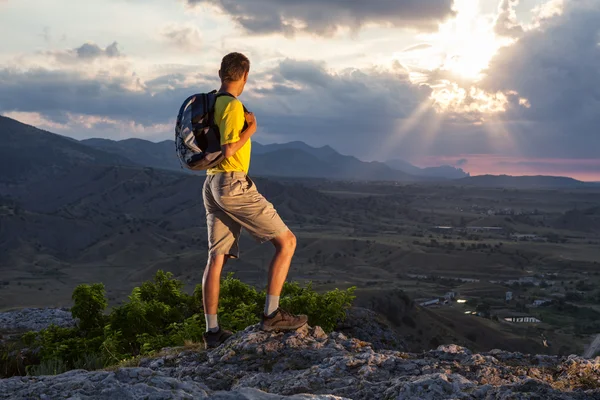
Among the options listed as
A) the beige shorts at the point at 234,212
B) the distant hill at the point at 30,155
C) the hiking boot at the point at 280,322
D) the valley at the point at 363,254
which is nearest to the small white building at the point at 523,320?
the valley at the point at 363,254

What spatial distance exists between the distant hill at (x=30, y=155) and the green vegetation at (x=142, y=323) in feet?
547

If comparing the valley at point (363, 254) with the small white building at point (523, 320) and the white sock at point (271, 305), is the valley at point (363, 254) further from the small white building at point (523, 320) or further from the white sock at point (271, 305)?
the white sock at point (271, 305)

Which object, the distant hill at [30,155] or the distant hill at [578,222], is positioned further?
the distant hill at [30,155]

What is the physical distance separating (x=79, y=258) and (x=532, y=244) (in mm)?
67020

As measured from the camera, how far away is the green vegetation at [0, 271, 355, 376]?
7.29 m

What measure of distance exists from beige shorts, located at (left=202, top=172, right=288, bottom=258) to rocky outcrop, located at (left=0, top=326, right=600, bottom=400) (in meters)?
1.00

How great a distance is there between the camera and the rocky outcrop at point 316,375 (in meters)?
3.88

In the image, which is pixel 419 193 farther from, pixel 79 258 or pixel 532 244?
pixel 79 258

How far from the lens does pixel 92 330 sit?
872cm

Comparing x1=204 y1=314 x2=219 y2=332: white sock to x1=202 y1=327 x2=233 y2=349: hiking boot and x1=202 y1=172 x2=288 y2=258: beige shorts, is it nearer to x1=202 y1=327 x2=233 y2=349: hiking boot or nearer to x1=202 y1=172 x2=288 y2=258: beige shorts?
x1=202 y1=327 x2=233 y2=349: hiking boot

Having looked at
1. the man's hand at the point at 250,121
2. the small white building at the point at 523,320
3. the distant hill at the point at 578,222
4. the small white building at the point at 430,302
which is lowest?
the small white building at the point at 523,320

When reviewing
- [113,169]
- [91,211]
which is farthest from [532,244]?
[113,169]

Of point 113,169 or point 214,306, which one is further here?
point 113,169

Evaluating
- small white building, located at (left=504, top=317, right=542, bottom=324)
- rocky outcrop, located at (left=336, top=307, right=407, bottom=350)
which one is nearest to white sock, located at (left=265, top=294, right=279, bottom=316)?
rocky outcrop, located at (left=336, top=307, right=407, bottom=350)
